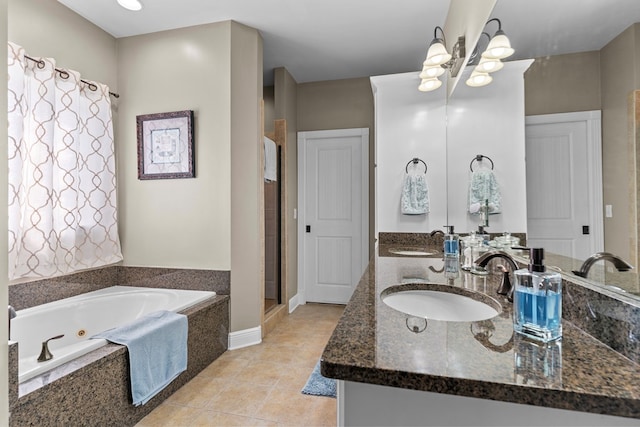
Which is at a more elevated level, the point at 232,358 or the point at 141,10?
the point at 141,10

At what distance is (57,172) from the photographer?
218 centimetres

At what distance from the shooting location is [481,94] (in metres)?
1.78

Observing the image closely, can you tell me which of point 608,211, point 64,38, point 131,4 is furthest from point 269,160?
point 608,211

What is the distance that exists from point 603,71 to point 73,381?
2081 millimetres

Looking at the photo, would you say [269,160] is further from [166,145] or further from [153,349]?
[153,349]

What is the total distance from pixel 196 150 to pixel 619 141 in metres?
2.54

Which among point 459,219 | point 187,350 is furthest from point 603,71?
point 187,350

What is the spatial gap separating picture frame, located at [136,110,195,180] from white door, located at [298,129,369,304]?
1.43 metres

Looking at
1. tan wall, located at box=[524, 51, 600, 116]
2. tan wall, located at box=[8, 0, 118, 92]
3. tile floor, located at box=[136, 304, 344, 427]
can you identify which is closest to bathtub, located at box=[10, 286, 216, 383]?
tile floor, located at box=[136, 304, 344, 427]

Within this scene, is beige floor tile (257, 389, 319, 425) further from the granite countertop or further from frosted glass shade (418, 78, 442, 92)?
frosted glass shade (418, 78, 442, 92)

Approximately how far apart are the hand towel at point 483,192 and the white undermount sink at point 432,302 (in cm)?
56

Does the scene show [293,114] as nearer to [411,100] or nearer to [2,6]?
[411,100]

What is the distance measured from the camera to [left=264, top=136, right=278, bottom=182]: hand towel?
9.57 ft

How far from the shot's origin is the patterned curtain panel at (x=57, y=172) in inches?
74.8
